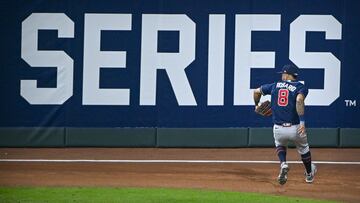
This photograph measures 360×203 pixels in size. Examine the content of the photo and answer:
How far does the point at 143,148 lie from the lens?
16547mm

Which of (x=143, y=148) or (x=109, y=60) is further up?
(x=109, y=60)

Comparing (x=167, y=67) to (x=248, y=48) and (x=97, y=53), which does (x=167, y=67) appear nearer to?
(x=97, y=53)

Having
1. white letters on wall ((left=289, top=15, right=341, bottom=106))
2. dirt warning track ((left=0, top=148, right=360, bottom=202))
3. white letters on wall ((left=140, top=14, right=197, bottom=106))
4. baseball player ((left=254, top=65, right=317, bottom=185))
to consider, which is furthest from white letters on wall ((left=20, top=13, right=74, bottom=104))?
baseball player ((left=254, top=65, right=317, bottom=185))

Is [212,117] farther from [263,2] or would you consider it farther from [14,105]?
[14,105]

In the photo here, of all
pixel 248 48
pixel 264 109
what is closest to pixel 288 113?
pixel 264 109

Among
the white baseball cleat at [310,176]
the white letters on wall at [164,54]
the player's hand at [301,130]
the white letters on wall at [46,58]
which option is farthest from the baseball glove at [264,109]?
the white letters on wall at [46,58]

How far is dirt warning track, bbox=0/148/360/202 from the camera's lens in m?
12.1

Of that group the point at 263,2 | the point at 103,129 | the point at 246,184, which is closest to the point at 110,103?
the point at 103,129

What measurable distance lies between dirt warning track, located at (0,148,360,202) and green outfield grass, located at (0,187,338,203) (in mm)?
510

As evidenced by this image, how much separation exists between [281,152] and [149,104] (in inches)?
195

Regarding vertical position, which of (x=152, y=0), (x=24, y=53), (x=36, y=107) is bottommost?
(x=36, y=107)

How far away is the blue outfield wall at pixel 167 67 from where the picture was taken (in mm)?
16344

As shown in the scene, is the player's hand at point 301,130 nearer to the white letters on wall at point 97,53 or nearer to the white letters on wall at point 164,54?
the white letters on wall at point 164,54

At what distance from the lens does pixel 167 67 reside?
16.5m
